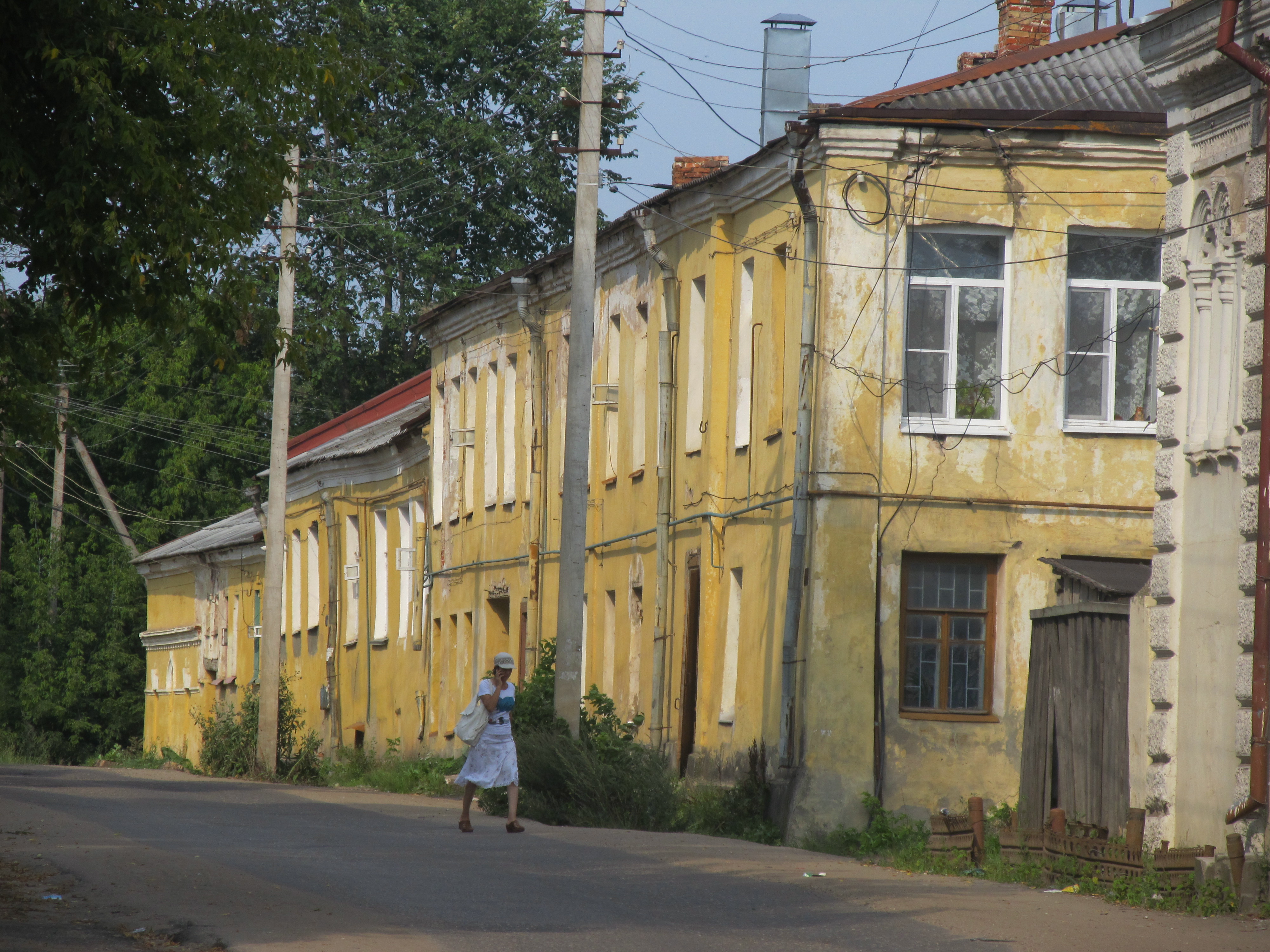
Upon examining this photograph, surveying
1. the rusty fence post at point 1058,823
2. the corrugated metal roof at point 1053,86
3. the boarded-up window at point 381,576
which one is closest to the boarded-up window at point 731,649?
the corrugated metal roof at point 1053,86

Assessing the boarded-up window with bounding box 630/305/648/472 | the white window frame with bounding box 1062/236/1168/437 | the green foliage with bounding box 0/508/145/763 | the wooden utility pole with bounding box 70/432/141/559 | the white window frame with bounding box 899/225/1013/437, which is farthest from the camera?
the wooden utility pole with bounding box 70/432/141/559

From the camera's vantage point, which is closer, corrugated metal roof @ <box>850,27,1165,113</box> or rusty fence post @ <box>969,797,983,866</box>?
rusty fence post @ <box>969,797,983,866</box>

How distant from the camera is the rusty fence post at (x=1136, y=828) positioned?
14.2 meters

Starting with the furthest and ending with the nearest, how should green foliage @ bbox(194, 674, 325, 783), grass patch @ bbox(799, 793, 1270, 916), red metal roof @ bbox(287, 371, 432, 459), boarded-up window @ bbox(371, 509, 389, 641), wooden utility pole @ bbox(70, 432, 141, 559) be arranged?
wooden utility pole @ bbox(70, 432, 141, 559) < red metal roof @ bbox(287, 371, 432, 459) < boarded-up window @ bbox(371, 509, 389, 641) < green foliage @ bbox(194, 674, 325, 783) < grass patch @ bbox(799, 793, 1270, 916)

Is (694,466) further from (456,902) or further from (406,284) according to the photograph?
(406,284)

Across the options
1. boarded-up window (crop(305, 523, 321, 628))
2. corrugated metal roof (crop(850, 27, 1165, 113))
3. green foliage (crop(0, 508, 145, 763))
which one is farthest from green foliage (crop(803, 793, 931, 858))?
green foliage (crop(0, 508, 145, 763))

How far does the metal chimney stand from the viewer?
2764 cm

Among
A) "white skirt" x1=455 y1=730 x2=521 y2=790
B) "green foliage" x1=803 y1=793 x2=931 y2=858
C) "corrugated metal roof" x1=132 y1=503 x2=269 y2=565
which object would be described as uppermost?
"corrugated metal roof" x1=132 y1=503 x2=269 y2=565

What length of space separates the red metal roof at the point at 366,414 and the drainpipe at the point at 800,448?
24.4m

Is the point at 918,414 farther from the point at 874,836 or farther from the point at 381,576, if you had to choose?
the point at 381,576

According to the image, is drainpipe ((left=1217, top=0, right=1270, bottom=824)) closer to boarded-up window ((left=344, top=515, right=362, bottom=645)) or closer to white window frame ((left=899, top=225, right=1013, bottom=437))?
white window frame ((left=899, top=225, right=1013, bottom=437))

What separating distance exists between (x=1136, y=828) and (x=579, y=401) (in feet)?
30.7

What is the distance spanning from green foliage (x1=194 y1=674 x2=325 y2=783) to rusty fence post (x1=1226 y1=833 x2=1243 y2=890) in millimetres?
22731

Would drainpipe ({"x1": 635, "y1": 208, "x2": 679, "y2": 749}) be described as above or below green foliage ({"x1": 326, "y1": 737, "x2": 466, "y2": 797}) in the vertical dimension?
above
